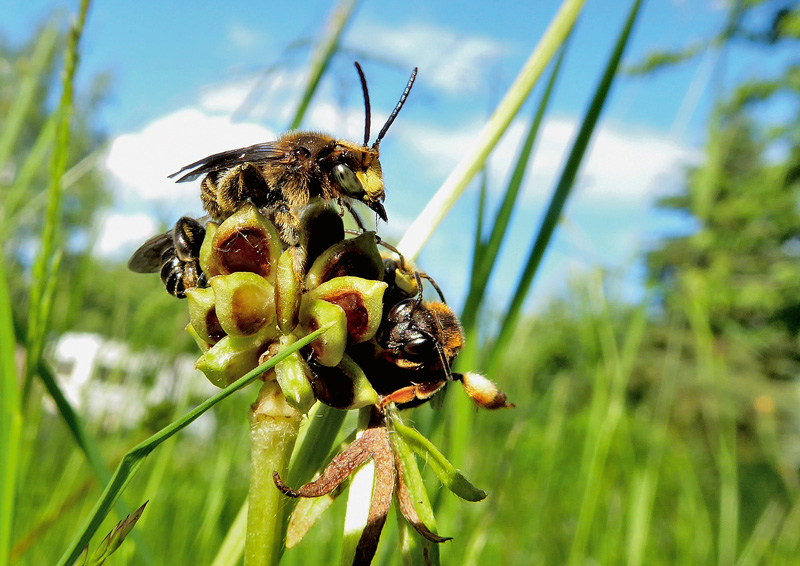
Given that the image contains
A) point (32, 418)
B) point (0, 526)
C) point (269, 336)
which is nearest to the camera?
point (0, 526)

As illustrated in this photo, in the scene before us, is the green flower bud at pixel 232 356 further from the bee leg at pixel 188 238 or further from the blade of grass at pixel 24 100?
the blade of grass at pixel 24 100

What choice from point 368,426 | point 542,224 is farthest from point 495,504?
point 368,426

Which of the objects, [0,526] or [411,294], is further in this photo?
[411,294]

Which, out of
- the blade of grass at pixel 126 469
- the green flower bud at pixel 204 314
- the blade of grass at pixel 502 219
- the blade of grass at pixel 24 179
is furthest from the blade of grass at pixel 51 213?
the blade of grass at pixel 24 179

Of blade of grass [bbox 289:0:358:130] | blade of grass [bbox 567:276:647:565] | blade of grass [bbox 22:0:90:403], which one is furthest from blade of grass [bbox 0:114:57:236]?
blade of grass [bbox 567:276:647:565]

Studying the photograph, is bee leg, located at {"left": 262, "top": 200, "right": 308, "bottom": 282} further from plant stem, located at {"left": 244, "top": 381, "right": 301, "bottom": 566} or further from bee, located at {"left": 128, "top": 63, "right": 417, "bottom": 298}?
plant stem, located at {"left": 244, "top": 381, "right": 301, "bottom": 566}

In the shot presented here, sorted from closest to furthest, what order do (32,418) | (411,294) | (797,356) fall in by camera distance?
(411,294), (32,418), (797,356)

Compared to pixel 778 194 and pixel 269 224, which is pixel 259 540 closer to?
pixel 269 224
